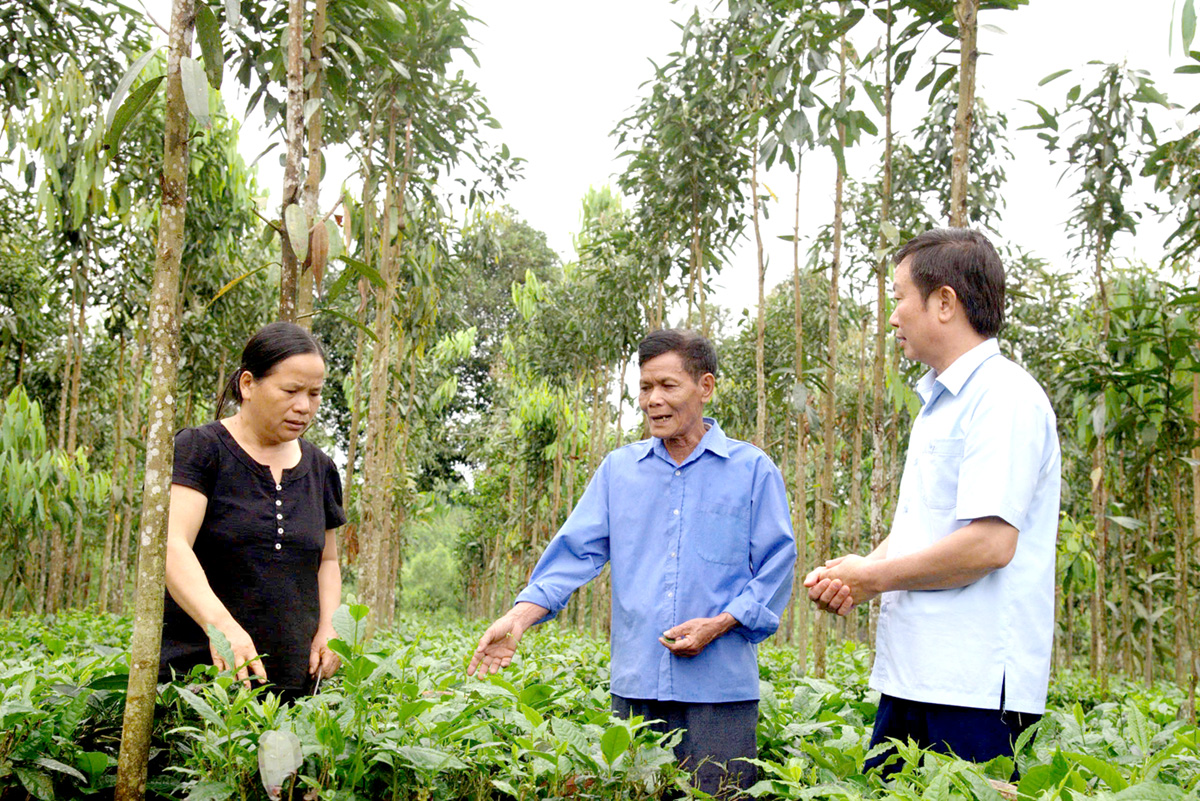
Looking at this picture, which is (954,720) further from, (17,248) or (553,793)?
(17,248)

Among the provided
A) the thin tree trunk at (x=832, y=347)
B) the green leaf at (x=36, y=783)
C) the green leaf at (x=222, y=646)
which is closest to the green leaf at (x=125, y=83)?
the green leaf at (x=222, y=646)

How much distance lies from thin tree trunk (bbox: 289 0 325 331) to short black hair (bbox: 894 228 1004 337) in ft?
6.71

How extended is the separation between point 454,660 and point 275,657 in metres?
1.90

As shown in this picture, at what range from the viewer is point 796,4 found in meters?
4.06

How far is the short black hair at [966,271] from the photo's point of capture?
2059mm

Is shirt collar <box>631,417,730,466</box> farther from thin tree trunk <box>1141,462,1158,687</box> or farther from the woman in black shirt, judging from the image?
thin tree trunk <box>1141,462,1158,687</box>

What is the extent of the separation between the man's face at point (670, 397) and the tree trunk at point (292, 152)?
1.33 meters

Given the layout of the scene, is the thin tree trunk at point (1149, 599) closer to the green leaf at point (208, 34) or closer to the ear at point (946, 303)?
the ear at point (946, 303)

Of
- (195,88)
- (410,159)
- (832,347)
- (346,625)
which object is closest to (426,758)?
(346,625)

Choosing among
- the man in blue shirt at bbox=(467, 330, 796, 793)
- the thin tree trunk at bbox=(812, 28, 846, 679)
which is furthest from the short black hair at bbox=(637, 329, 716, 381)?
the thin tree trunk at bbox=(812, 28, 846, 679)

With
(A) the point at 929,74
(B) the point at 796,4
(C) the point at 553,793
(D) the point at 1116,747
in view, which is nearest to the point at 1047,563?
(D) the point at 1116,747

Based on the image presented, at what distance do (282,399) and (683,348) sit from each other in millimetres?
1083

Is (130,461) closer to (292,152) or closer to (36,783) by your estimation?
(292,152)

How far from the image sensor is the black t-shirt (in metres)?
2.41
